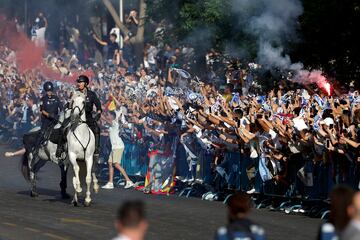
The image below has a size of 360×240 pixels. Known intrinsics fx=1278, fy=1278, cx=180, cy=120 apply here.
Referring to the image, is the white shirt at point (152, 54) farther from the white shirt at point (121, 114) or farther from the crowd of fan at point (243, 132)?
the white shirt at point (121, 114)

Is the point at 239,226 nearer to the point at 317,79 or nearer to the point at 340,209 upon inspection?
the point at 340,209

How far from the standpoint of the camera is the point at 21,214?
21297mm

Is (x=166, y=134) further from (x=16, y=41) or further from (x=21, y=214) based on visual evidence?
(x=16, y=41)

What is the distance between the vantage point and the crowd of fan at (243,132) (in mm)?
20188

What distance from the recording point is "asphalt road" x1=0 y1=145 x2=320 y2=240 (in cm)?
1850

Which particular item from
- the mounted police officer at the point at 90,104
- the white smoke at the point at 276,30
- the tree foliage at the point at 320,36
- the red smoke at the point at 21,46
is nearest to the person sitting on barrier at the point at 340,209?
the mounted police officer at the point at 90,104

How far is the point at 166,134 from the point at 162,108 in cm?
68

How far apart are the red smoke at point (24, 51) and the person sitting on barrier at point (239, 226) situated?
33.8 m

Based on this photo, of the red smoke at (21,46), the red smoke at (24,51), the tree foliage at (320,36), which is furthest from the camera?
the red smoke at (21,46)

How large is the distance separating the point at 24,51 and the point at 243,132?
100 ft

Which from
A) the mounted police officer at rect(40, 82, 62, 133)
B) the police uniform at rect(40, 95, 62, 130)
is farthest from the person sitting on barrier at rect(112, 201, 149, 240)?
the police uniform at rect(40, 95, 62, 130)

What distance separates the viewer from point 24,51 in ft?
171

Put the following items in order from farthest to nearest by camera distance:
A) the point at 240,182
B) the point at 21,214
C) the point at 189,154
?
1. the point at 189,154
2. the point at 240,182
3. the point at 21,214

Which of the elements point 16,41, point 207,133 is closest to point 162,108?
point 207,133
